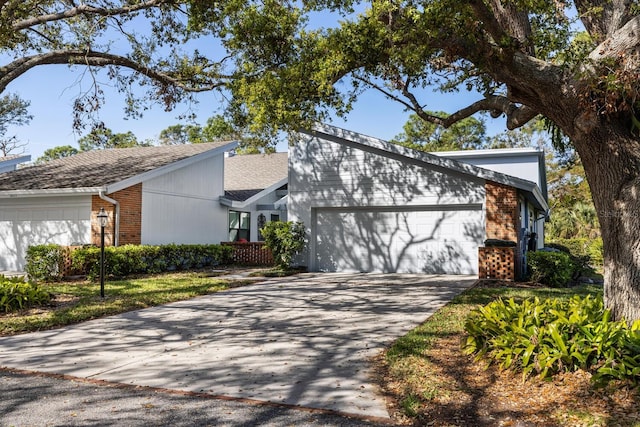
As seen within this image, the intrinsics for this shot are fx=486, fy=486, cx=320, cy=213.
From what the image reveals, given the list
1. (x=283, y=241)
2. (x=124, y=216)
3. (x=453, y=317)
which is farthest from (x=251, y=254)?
(x=453, y=317)

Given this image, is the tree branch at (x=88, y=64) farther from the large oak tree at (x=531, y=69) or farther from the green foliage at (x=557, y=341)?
the green foliage at (x=557, y=341)

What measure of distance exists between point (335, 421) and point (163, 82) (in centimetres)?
1071

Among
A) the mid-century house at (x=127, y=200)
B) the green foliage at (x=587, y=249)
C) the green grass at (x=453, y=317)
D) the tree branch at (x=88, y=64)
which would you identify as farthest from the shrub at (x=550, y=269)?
the mid-century house at (x=127, y=200)

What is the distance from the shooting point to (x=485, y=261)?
13.3 m

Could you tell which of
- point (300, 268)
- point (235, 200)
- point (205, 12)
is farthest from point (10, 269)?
point (205, 12)

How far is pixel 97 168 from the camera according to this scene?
57.6 feet

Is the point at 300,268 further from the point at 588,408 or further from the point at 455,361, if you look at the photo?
the point at 588,408

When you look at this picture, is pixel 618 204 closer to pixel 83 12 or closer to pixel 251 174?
pixel 83 12

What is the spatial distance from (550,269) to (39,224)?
15.9 m

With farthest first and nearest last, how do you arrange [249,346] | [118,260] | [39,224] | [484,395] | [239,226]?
[239,226] < [39,224] < [118,260] < [249,346] < [484,395]

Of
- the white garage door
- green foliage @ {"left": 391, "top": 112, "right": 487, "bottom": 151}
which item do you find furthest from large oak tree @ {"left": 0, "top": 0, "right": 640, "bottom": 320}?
green foliage @ {"left": 391, "top": 112, "right": 487, "bottom": 151}

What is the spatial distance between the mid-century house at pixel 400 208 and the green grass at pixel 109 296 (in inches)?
172

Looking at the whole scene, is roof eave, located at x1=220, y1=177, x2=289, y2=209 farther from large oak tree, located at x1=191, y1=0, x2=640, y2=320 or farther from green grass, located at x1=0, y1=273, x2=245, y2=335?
large oak tree, located at x1=191, y1=0, x2=640, y2=320

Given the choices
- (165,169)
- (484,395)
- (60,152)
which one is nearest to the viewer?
(484,395)
